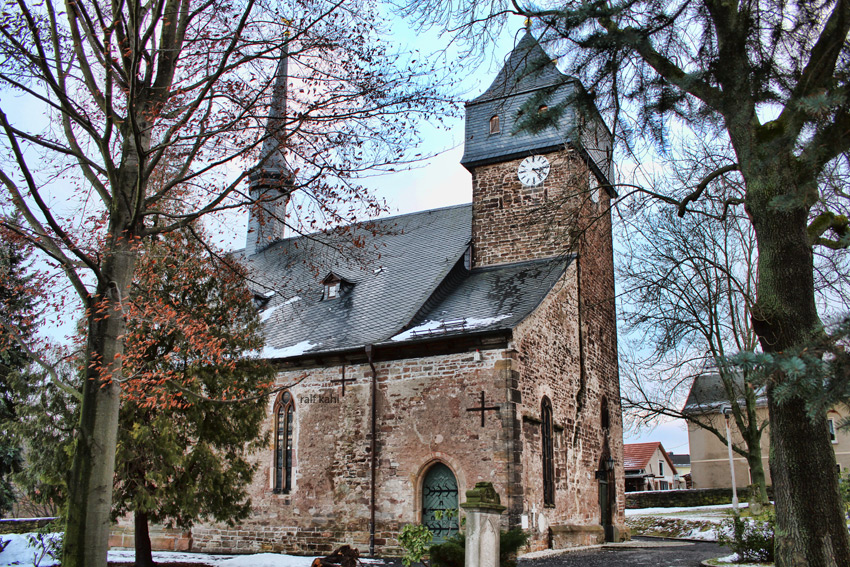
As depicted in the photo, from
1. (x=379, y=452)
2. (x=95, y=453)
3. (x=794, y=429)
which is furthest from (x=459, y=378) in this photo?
(x=95, y=453)

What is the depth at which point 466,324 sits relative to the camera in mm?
13250

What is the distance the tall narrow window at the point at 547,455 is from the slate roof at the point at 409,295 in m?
2.14

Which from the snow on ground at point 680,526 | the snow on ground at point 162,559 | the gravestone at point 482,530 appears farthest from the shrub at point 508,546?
the snow on ground at point 680,526

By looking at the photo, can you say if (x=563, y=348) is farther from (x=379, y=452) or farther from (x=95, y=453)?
(x=95, y=453)

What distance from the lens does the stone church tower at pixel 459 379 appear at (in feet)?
41.5

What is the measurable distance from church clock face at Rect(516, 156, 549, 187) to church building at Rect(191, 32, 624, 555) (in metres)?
0.05

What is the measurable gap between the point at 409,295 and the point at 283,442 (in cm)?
412

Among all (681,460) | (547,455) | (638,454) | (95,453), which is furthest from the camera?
(681,460)

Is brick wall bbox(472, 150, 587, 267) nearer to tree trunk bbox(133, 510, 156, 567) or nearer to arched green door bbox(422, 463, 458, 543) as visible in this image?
arched green door bbox(422, 463, 458, 543)

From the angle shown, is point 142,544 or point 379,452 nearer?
point 142,544

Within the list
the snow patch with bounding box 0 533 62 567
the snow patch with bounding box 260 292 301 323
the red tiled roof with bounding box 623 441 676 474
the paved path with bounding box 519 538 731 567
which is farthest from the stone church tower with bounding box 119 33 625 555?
the red tiled roof with bounding box 623 441 676 474

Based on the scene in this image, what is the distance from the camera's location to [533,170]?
16859 millimetres

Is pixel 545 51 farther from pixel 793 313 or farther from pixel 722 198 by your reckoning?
pixel 793 313

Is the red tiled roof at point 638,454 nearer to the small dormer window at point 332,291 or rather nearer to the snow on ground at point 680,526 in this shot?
the snow on ground at point 680,526
